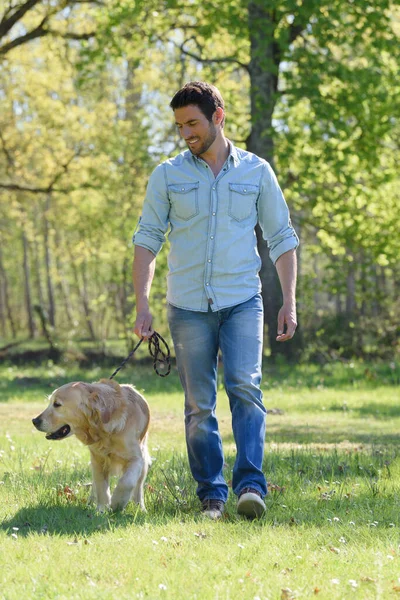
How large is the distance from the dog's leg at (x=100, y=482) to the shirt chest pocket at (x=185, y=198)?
5.54 feet

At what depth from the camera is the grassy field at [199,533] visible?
399 centimetres

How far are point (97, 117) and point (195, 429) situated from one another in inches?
921

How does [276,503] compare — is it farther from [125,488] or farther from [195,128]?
[195,128]

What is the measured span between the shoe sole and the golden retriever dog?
76 cm

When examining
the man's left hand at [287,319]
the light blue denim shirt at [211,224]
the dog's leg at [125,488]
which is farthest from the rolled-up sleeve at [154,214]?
the dog's leg at [125,488]

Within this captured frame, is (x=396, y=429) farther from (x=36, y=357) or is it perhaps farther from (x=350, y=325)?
(x=36, y=357)

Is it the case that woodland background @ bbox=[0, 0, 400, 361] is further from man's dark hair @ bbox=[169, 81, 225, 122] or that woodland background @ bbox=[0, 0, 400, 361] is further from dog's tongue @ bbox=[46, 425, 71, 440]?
dog's tongue @ bbox=[46, 425, 71, 440]

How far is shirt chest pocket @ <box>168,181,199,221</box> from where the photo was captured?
5711mm

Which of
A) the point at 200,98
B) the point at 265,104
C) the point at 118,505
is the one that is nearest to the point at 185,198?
the point at 200,98

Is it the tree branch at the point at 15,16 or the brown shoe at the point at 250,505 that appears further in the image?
the tree branch at the point at 15,16

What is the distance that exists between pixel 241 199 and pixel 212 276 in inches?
20.7

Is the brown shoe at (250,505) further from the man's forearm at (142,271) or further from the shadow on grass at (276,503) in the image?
the man's forearm at (142,271)

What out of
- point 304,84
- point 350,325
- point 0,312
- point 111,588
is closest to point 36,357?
point 350,325

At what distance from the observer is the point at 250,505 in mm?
5309
